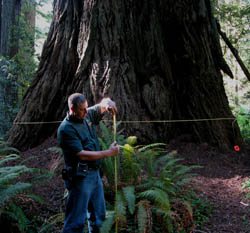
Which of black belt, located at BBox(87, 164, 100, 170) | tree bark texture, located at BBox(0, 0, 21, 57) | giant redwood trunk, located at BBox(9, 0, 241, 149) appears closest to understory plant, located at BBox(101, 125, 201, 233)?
black belt, located at BBox(87, 164, 100, 170)

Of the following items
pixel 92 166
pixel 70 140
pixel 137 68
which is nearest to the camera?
pixel 70 140

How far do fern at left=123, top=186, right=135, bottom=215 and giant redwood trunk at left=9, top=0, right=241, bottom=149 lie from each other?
2.32 m

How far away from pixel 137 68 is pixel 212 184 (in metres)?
2.78

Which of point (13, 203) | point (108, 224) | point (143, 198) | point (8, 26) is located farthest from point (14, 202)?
point (8, 26)

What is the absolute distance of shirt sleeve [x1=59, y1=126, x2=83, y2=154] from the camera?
376 centimetres

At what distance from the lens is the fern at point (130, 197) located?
444 cm

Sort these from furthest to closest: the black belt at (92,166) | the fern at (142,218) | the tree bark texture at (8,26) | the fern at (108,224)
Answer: the tree bark texture at (8,26) < the fern at (142,218) < the fern at (108,224) < the black belt at (92,166)

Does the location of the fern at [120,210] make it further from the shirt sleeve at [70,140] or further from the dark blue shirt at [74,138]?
the shirt sleeve at [70,140]

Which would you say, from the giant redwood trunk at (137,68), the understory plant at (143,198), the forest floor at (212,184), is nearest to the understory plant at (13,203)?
the forest floor at (212,184)

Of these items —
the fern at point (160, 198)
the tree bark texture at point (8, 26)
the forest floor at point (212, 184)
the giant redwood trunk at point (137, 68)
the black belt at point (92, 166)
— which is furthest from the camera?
the tree bark texture at point (8, 26)

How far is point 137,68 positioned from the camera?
7.63 m

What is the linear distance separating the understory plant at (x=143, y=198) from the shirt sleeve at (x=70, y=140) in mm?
1022

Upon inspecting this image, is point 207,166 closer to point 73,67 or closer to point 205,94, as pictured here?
point 205,94

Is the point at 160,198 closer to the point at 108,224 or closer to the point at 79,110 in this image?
the point at 108,224
